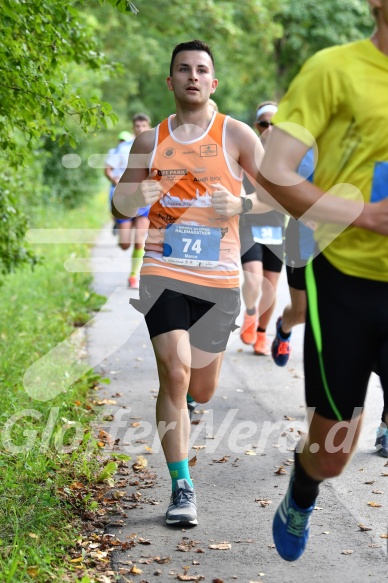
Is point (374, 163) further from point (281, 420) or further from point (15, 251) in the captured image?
point (15, 251)

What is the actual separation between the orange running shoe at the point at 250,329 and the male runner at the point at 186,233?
163 inches

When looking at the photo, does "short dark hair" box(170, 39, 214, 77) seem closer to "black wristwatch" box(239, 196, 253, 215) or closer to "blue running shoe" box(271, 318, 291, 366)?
"black wristwatch" box(239, 196, 253, 215)

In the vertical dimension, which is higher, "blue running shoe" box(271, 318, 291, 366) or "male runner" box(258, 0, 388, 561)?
"male runner" box(258, 0, 388, 561)

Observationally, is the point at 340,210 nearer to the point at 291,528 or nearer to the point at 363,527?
the point at 291,528

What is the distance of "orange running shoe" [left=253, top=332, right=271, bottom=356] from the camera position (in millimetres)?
8981

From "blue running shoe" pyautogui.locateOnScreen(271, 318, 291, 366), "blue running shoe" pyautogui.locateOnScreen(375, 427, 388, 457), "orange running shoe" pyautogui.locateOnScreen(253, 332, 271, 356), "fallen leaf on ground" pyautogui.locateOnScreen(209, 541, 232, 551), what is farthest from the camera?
"orange running shoe" pyautogui.locateOnScreen(253, 332, 271, 356)

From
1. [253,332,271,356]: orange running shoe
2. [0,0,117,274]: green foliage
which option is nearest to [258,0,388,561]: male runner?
[0,0,117,274]: green foliage

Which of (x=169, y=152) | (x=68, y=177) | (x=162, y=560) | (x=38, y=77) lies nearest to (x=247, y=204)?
(x=169, y=152)

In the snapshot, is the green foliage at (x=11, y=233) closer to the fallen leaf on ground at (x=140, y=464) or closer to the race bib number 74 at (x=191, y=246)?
the fallen leaf on ground at (x=140, y=464)

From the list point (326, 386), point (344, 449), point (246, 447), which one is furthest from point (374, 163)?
point (246, 447)

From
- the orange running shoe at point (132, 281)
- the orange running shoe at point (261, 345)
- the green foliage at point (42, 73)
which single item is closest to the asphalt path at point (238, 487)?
the orange running shoe at point (261, 345)

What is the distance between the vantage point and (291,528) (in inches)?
144

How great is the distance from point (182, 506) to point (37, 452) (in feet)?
3.42

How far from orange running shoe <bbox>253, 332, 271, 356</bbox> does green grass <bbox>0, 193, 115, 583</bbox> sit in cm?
169
